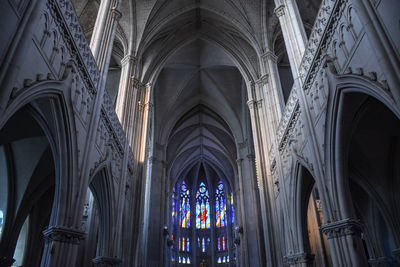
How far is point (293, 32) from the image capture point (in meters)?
10.1

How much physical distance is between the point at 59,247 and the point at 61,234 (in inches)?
9.9

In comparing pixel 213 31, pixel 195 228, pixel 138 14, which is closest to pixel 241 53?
pixel 213 31

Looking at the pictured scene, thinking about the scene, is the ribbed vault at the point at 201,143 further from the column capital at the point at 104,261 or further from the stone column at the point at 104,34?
the column capital at the point at 104,261

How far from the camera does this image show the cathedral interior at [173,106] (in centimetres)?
574

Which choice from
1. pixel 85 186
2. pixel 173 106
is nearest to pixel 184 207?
pixel 173 106

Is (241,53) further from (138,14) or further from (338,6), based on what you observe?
(338,6)

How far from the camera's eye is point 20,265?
1293 centimetres

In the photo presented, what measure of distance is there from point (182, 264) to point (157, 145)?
16.2 m

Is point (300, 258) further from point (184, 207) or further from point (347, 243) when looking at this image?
point (184, 207)

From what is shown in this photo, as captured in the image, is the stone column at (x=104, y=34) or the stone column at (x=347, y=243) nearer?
Answer: the stone column at (x=347, y=243)

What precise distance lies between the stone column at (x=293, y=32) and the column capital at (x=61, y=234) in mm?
7197

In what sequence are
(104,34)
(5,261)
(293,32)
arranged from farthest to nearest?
(5,261), (293,32), (104,34)

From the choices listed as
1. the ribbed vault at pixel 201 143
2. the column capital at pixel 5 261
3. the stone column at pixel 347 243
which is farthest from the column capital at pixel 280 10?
the ribbed vault at pixel 201 143

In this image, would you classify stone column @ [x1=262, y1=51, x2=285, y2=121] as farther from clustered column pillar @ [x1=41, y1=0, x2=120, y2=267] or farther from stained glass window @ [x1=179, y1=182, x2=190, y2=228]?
stained glass window @ [x1=179, y1=182, x2=190, y2=228]
